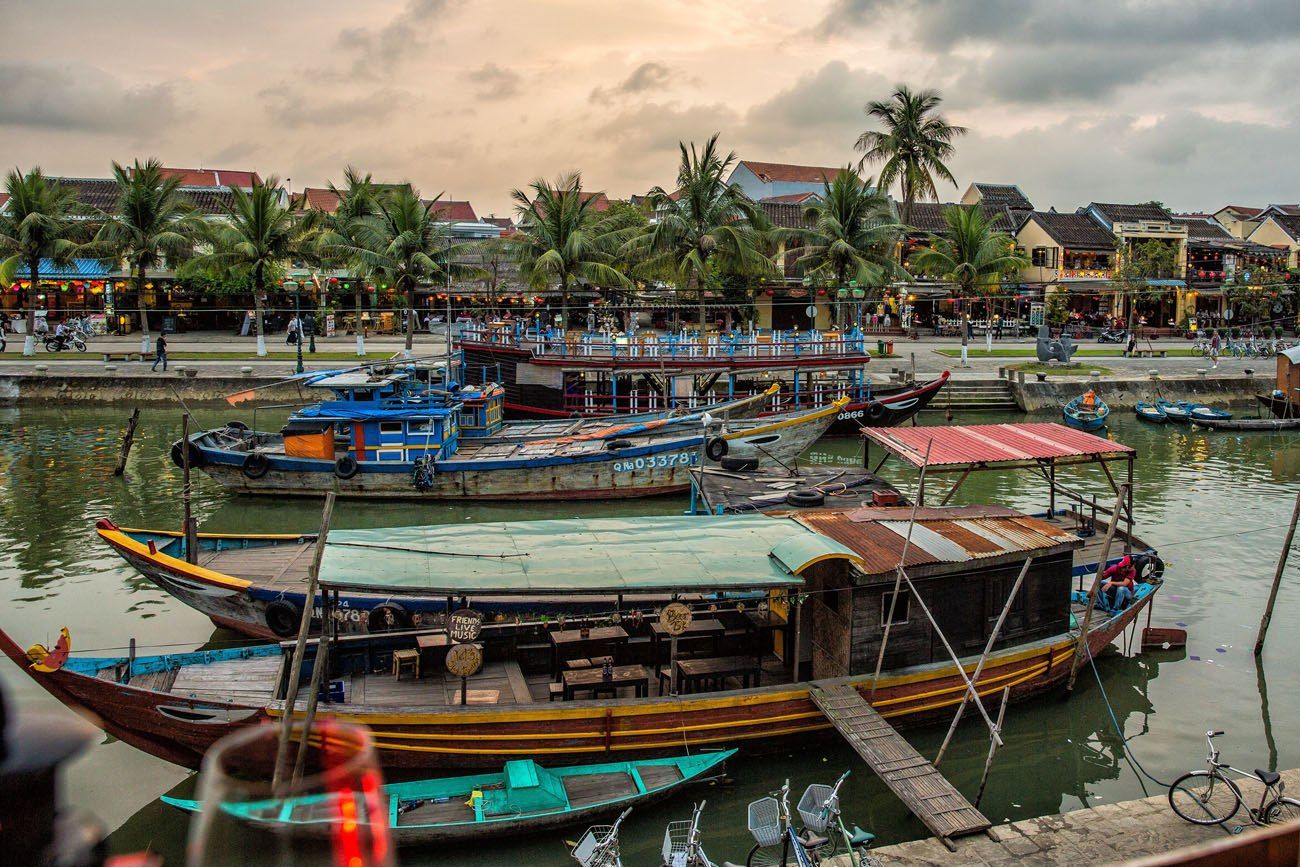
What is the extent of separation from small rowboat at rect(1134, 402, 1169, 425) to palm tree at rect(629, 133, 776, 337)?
14936mm

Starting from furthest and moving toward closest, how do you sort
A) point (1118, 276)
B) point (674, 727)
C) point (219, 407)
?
point (1118, 276), point (219, 407), point (674, 727)

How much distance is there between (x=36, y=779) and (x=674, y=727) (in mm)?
9482

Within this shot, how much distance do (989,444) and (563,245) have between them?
26168mm

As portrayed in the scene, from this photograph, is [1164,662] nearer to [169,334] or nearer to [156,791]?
[156,791]

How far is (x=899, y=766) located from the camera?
1065 cm

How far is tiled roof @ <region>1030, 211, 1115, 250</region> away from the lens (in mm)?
62281

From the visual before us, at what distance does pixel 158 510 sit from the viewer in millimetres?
23844

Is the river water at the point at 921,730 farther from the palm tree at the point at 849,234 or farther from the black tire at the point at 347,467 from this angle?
the palm tree at the point at 849,234

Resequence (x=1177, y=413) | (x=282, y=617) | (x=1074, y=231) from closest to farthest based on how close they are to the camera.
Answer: (x=282, y=617) → (x=1177, y=413) → (x=1074, y=231)

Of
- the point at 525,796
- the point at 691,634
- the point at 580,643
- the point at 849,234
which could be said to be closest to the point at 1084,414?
the point at 849,234

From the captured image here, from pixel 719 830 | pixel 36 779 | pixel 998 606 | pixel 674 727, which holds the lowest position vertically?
pixel 719 830

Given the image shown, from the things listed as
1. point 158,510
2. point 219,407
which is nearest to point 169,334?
point 219,407

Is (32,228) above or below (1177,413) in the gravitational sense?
above

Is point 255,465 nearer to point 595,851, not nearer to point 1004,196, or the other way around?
point 595,851
